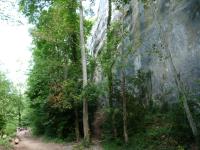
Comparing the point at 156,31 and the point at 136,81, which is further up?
the point at 156,31

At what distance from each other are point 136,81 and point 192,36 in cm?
309

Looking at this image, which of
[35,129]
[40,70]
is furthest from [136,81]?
[35,129]

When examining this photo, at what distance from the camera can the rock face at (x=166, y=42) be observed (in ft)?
41.5

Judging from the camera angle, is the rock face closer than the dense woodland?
No

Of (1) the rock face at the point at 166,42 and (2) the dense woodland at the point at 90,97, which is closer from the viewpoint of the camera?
(2) the dense woodland at the point at 90,97

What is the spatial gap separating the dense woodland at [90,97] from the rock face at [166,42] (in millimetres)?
371

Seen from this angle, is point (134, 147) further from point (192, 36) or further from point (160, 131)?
point (192, 36)

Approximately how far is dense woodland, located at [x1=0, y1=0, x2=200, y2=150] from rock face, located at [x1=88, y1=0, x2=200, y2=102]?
37 centimetres

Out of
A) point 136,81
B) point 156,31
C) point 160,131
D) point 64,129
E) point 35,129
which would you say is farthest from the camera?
point 35,129

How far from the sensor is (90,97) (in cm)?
1736

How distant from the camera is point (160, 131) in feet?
40.0

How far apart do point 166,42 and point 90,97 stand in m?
7.05

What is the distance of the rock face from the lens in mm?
12664

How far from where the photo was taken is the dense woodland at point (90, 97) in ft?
39.1
